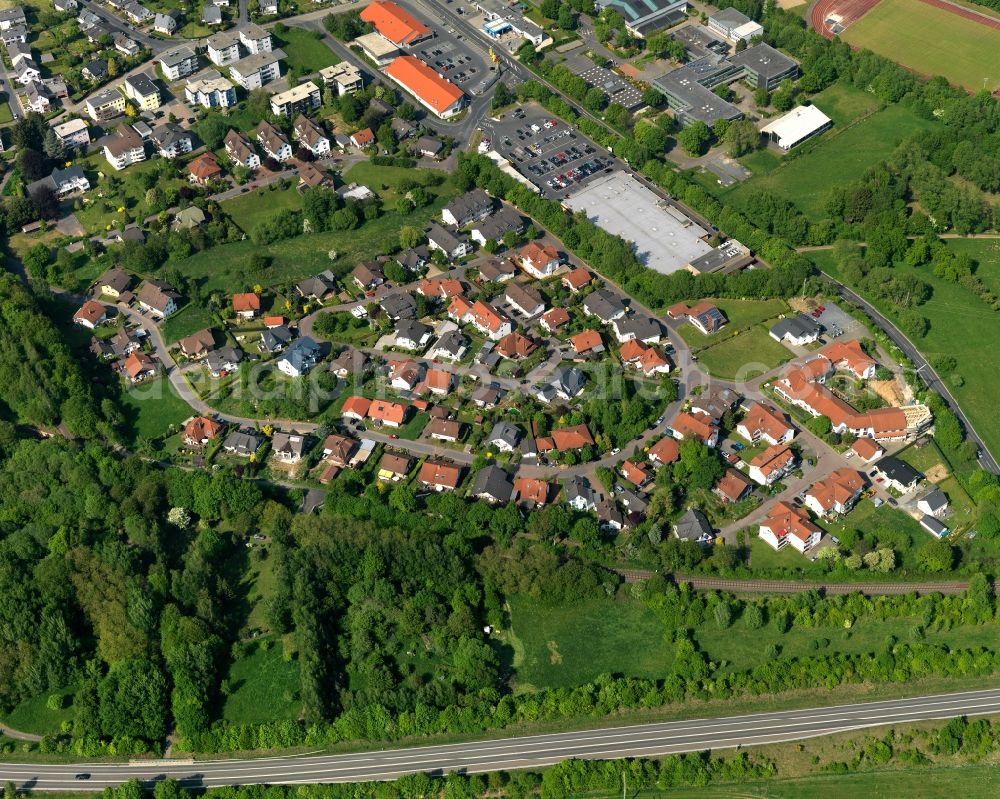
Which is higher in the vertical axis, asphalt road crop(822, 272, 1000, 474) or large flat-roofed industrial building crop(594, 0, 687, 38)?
large flat-roofed industrial building crop(594, 0, 687, 38)

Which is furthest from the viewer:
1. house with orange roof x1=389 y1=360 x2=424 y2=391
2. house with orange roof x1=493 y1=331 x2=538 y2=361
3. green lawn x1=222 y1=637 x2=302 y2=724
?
house with orange roof x1=493 y1=331 x2=538 y2=361

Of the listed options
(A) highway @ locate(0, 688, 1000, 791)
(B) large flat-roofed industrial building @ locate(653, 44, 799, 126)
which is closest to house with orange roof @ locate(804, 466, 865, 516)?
(A) highway @ locate(0, 688, 1000, 791)

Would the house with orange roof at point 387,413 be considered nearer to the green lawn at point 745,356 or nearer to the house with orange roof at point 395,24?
the green lawn at point 745,356

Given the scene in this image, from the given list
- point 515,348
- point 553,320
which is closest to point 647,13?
point 553,320

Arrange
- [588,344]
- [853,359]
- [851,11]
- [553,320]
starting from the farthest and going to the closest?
[851,11] < [553,320] < [588,344] < [853,359]

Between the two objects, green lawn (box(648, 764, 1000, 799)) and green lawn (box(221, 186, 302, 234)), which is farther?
green lawn (box(221, 186, 302, 234))

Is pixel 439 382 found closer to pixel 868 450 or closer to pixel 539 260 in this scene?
pixel 539 260

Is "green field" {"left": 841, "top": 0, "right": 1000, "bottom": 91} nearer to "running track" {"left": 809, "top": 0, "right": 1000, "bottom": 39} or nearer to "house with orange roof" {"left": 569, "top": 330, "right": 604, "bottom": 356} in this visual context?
"running track" {"left": 809, "top": 0, "right": 1000, "bottom": 39}
